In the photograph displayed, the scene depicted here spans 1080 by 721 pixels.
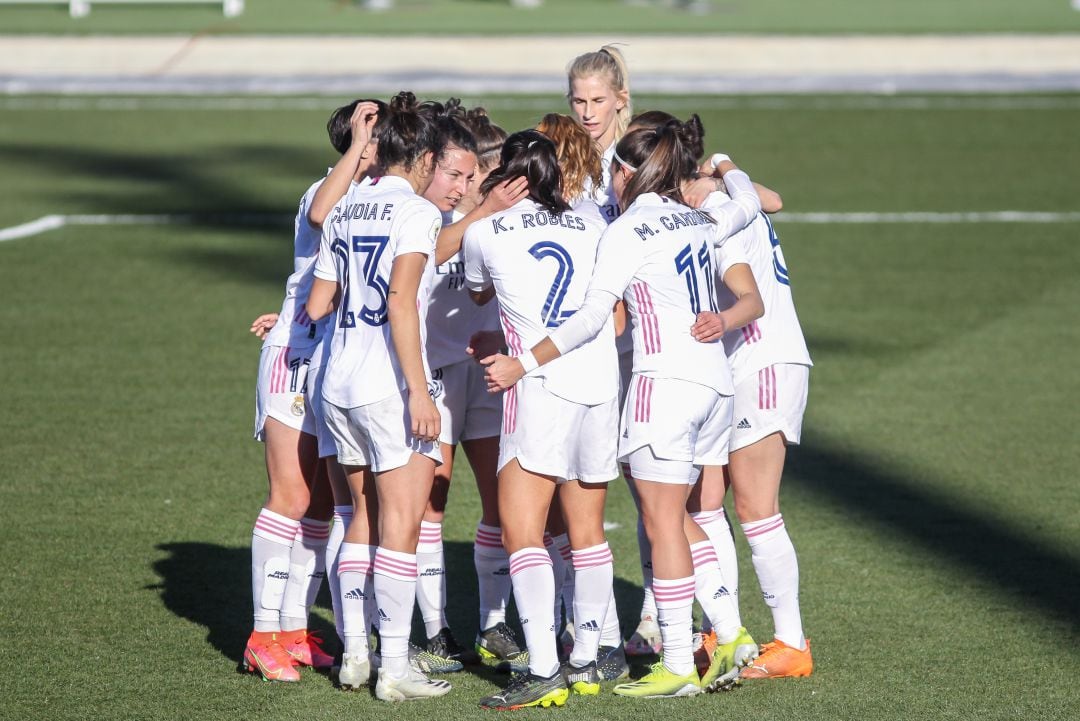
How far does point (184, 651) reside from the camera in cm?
571

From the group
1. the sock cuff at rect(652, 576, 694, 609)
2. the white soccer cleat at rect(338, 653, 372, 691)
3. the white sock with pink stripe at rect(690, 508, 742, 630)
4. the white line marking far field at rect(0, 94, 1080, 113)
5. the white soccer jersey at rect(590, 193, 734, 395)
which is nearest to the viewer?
the white soccer jersey at rect(590, 193, 734, 395)

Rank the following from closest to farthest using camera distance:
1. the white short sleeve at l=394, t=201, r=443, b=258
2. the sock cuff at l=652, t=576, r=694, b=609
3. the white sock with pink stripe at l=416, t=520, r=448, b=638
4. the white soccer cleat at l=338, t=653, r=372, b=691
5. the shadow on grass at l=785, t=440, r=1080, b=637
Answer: the white short sleeve at l=394, t=201, r=443, b=258 → the sock cuff at l=652, t=576, r=694, b=609 → the white soccer cleat at l=338, t=653, r=372, b=691 → the white sock with pink stripe at l=416, t=520, r=448, b=638 → the shadow on grass at l=785, t=440, r=1080, b=637

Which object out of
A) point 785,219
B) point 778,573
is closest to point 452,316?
point 778,573

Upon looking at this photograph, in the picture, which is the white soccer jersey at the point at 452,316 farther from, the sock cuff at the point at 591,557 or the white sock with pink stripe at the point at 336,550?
the sock cuff at the point at 591,557

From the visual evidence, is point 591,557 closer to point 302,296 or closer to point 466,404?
point 466,404

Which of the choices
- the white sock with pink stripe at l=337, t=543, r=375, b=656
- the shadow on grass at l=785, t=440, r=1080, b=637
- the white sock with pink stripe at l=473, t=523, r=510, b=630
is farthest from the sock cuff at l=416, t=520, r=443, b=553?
the shadow on grass at l=785, t=440, r=1080, b=637

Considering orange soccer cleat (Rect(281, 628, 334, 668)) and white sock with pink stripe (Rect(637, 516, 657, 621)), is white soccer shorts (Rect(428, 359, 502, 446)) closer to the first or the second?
white sock with pink stripe (Rect(637, 516, 657, 621))

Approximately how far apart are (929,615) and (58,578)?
371 centimetres

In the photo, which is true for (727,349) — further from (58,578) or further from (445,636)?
(58,578)

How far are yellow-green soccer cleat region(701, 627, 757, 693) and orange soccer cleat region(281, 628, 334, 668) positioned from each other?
1.41m

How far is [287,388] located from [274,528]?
0.53 meters

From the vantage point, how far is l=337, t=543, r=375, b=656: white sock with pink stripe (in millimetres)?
5211

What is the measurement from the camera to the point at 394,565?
5.11 meters

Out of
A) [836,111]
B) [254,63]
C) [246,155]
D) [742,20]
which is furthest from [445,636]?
[742,20]
